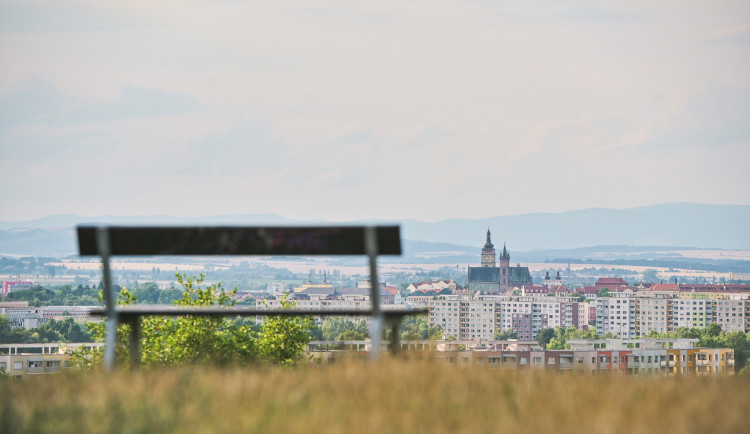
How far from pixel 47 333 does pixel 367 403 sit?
84.9m

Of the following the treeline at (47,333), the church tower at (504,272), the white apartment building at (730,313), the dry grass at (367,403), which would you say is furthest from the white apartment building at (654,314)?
the dry grass at (367,403)

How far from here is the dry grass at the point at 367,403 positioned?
228 centimetres

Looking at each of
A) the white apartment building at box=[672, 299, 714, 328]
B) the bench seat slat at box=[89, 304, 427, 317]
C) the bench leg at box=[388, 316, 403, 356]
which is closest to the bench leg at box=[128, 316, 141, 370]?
the bench seat slat at box=[89, 304, 427, 317]

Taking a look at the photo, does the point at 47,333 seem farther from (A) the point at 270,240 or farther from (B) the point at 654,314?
(B) the point at 654,314

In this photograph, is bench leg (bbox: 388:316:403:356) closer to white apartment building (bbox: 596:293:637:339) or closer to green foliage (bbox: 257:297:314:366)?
green foliage (bbox: 257:297:314:366)

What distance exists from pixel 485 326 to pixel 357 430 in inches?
5968

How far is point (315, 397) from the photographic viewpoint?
2578 millimetres

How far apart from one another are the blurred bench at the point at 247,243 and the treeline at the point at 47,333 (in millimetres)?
72409

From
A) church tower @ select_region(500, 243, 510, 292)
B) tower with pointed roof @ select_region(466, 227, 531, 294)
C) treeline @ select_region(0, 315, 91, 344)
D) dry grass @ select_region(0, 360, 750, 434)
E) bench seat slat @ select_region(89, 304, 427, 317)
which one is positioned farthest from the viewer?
church tower @ select_region(500, 243, 510, 292)

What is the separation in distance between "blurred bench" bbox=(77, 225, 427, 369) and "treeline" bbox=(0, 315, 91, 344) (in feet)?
238

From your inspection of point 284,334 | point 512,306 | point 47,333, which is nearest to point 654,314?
point 512,306

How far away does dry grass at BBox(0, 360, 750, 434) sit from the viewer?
89.7 inches

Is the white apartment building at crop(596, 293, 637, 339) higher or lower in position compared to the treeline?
lower

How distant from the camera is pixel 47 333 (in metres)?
82.8
